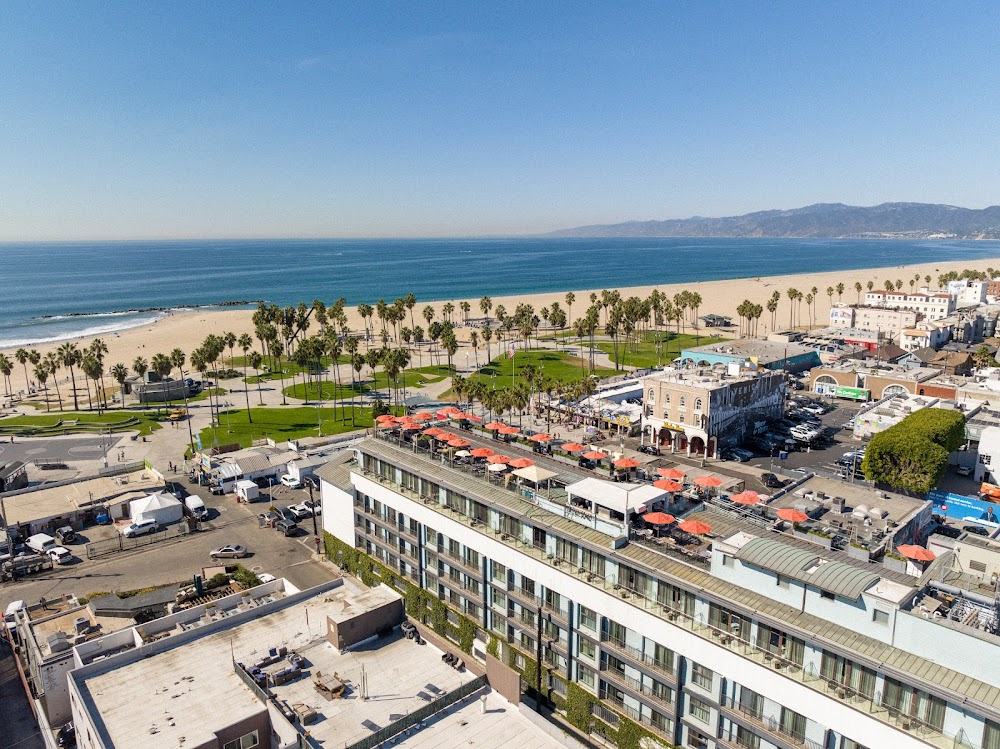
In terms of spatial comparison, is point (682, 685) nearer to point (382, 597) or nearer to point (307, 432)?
point (382, 597)

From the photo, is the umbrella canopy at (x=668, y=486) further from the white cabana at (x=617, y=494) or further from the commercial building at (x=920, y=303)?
the commercial building at (x=920, y=303)

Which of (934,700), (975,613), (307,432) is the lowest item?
(307,432)

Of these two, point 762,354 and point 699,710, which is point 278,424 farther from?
point 762,354

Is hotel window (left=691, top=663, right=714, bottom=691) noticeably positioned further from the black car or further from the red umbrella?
the black car

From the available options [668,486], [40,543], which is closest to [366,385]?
[40,543]

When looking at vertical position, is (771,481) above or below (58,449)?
below

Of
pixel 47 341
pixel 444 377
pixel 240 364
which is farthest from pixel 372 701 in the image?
pixel 47 341
